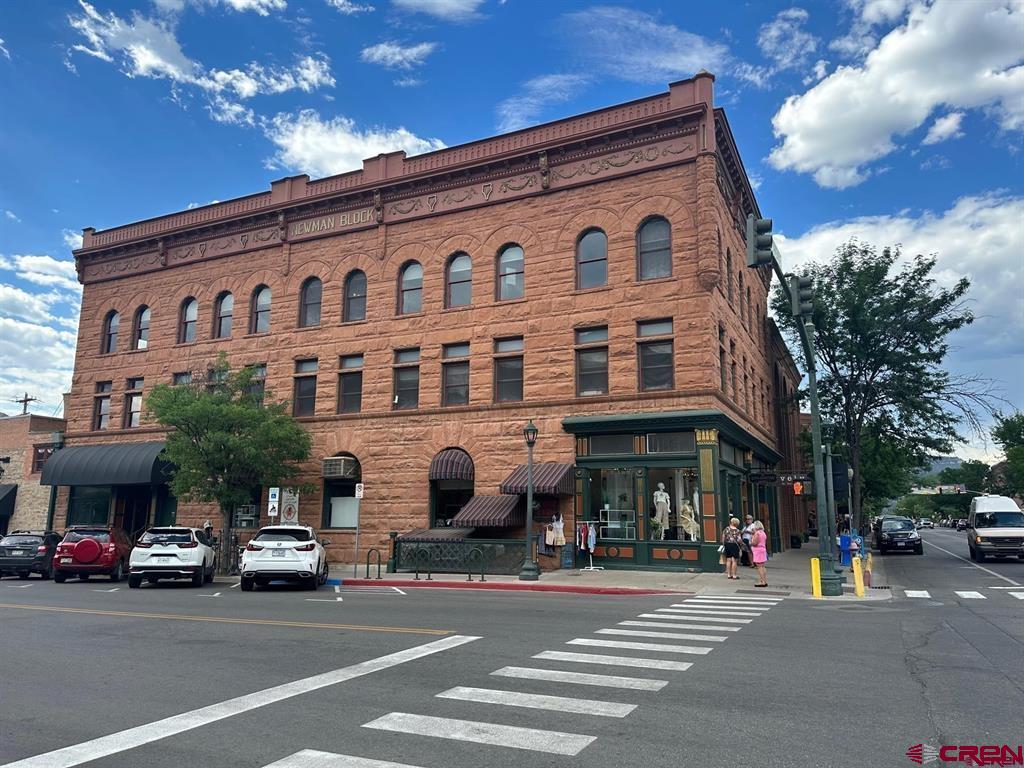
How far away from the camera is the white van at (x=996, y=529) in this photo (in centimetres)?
2569

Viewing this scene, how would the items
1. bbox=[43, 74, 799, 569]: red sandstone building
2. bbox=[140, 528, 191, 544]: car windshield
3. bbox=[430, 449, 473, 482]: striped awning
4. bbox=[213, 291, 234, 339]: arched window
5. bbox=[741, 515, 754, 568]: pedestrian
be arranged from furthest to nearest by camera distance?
bbox=[213, 291, 234, 339]: arched window, bbox=[430, 449, 473, 482]: striped awning, bbox=[741, 515, 754, 568]: pedestrian, bbox=[43, 74, 799, 569]: red sandstone building, bbox=[140, 528, 191, 544]: car windshield

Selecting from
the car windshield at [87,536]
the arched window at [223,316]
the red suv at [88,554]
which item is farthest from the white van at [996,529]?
the arched window at [223,316]

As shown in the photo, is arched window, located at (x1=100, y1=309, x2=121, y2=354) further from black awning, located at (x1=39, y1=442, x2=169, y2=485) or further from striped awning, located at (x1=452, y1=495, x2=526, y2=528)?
striped awning, located at (x1=452, y1=495, x2=526, y2=528)

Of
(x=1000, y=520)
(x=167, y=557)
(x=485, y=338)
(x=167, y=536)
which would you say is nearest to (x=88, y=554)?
(x=167, y=536)

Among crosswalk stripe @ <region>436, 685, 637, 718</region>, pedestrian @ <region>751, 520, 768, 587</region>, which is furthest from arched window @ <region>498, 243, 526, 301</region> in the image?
crosswalk stripe @ <region>436, 685, 637, 718</region>

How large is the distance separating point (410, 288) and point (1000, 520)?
→ 23855 mm

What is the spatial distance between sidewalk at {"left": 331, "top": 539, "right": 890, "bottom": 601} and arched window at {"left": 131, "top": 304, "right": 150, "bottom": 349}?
17.4 metres

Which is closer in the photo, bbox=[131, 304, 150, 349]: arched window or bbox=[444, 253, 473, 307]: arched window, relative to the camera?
bbox=[444, 253, 473, 307]: arched window

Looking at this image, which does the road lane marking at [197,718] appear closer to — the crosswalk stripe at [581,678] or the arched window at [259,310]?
the crosswalk stripe at [581,678]

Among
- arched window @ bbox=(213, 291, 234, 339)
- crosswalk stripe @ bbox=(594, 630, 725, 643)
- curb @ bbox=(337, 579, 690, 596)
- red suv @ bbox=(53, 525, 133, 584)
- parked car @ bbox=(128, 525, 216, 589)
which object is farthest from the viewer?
arched window @ bbox=(213, 291, 234, 339)

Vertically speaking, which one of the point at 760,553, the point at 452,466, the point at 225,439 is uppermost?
the point at 225,439

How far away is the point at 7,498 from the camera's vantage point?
1363 inches

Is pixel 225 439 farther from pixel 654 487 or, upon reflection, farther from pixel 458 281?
pixel 654 487

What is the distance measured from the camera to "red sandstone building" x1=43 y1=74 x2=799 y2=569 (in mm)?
22125
